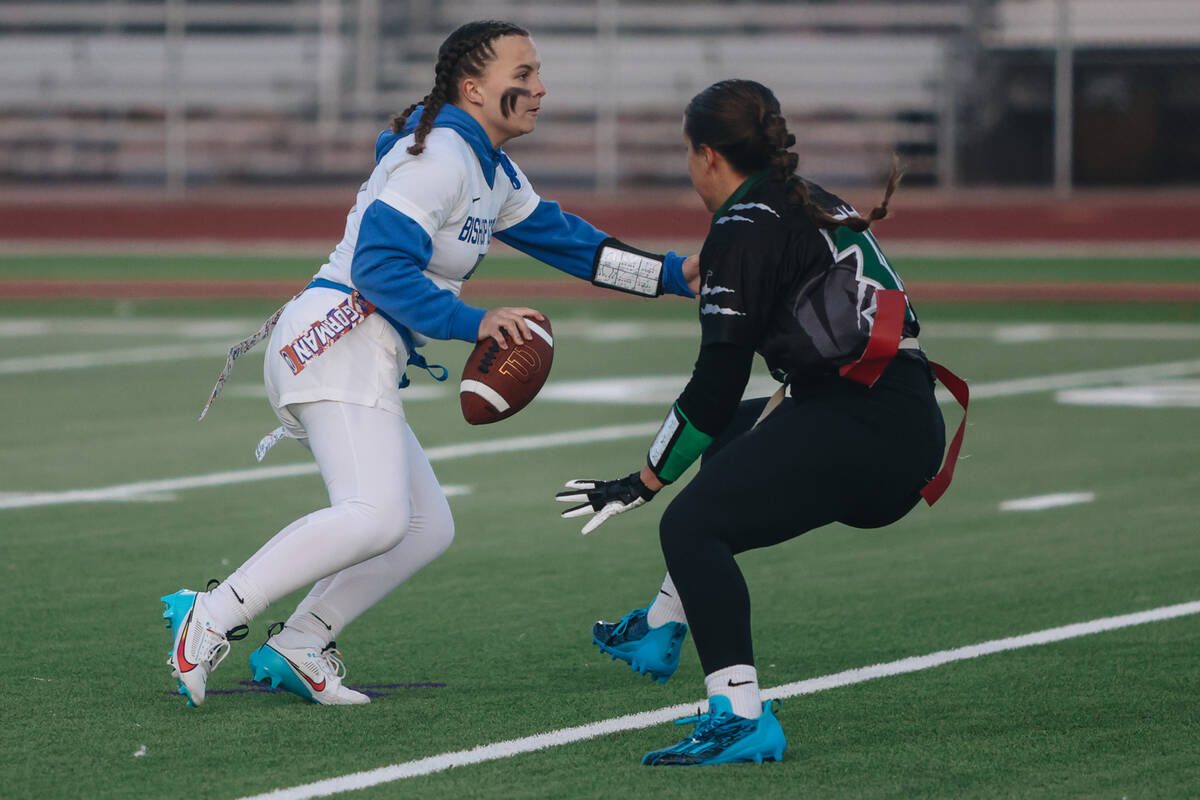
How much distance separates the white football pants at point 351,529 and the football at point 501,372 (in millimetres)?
285

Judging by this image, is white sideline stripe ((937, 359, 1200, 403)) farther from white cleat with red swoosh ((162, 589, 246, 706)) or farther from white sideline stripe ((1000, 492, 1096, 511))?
white cleat with red swoosh ((162, 589, 246, 706))

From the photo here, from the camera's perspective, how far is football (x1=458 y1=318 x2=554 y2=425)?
564cm

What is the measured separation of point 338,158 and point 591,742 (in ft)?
73.4

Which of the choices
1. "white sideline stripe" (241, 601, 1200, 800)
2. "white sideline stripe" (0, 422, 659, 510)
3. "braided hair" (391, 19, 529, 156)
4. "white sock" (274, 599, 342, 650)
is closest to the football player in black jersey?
"white sideline stripe" (241, 601, 1200, 800)

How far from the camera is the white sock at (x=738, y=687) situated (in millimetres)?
5102

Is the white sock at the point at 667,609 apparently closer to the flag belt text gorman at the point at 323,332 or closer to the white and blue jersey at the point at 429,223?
the white and blue jersey at the point at 429,223

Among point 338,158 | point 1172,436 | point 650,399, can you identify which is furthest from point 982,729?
point 338,158

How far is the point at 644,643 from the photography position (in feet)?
19.6

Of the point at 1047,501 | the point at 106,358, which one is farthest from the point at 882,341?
the point at 106,358

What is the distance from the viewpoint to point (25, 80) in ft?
94.4

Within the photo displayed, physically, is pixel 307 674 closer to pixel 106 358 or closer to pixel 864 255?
pixel 864 255

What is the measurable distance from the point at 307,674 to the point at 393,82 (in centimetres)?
2380

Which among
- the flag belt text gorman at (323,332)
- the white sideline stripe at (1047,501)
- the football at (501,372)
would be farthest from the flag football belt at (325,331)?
the white sideline stripe at (1047,501)

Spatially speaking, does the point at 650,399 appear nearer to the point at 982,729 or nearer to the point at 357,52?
the point at 982,729
